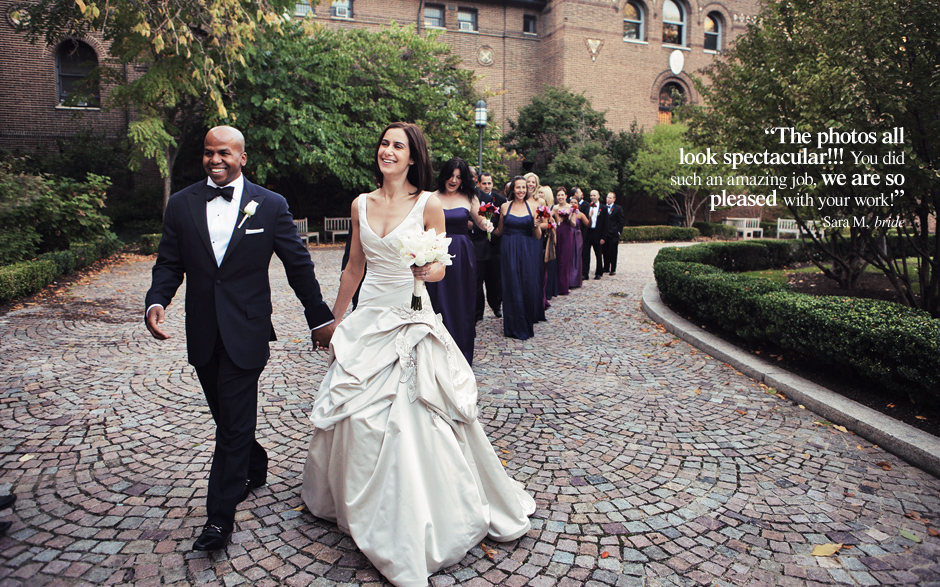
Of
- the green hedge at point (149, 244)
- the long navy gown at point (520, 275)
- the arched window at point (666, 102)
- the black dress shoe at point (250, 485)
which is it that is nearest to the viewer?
the black dress shoe at point (250, 485)

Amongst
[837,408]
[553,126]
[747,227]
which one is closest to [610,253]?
[837,408]

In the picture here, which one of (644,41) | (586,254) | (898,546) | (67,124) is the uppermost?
(644,41)

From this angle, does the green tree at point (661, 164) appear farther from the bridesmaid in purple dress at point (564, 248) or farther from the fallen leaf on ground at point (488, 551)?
the fallen leaf on ground at point (488, 551)

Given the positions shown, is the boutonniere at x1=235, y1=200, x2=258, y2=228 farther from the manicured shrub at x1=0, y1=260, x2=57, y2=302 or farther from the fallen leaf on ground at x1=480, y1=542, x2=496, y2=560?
the manicured shrub at x1=0, y1=260, x2=57, y2=302

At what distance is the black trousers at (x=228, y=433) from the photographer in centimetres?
296

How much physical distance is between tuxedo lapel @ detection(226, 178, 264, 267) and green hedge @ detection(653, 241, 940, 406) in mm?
4773

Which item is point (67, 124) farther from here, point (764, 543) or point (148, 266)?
point (764, 543)

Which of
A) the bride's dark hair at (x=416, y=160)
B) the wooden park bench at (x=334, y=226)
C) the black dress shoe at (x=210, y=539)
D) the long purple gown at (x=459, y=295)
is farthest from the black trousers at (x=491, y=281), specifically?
the wooden park bench at (x=334, y=226)

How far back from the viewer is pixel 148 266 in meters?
14.8

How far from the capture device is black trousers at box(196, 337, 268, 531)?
2.96 meters

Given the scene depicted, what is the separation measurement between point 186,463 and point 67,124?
24557 mm

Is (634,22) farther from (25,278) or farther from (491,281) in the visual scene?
(25,278)

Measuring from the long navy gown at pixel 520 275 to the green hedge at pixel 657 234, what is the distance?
61.2 ft

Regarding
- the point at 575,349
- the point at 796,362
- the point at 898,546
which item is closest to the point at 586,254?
the point at 575,349
